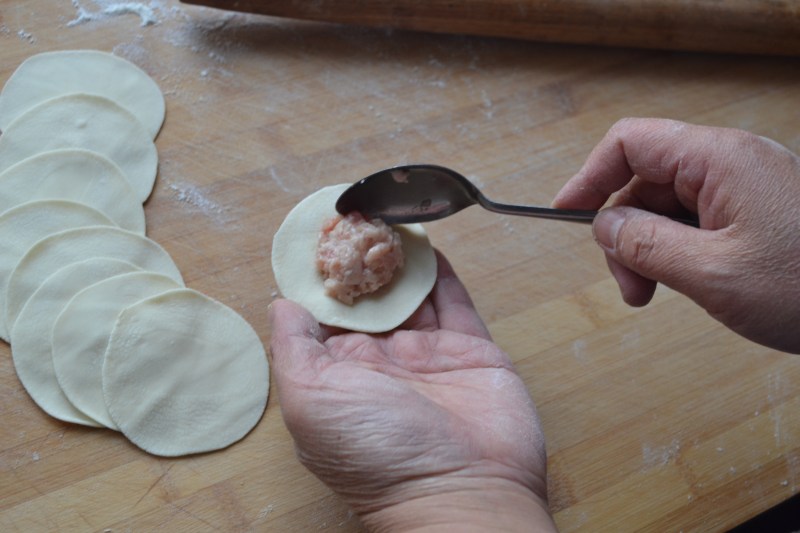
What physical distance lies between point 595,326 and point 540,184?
0.49 metres

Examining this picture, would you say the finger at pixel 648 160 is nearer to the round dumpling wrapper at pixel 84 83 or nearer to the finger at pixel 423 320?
the finger at pixel 423 320

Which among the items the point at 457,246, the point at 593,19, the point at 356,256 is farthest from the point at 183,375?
the point at 593,19

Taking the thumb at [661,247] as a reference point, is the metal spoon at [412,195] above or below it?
below

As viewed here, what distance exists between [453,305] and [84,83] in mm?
1293

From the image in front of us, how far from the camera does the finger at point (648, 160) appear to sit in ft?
5.45

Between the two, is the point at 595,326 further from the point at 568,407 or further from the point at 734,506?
the point at 734,506

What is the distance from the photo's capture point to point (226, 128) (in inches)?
87.1

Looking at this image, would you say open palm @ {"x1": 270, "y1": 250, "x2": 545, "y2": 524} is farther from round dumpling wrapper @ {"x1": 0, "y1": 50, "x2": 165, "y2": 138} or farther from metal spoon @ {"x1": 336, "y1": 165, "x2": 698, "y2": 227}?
round dumpling wrapper @ {"x1": 0, "y1": 50, "x2": 165, "y2": 138}

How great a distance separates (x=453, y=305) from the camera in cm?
193

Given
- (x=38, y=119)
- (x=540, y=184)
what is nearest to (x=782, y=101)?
(x=540, y=184)

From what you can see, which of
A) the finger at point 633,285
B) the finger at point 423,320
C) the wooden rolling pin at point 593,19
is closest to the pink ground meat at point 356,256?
the finger at point 423,320

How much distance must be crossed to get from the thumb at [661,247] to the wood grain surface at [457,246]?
51cm

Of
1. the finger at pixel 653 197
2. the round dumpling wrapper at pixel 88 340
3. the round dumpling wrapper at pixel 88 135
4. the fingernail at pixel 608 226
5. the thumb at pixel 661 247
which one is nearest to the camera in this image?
the thumb at pixel 661 247

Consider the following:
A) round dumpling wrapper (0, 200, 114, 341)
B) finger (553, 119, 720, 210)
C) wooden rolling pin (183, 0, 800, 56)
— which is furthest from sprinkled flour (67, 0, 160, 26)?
finger (553, 119, 720, 210)
